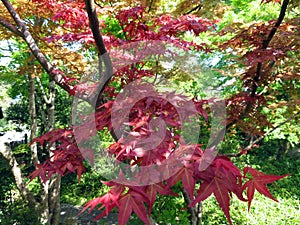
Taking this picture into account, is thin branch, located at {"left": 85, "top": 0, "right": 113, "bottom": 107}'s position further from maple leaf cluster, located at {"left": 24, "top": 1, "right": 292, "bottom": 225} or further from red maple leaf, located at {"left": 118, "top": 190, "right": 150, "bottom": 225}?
red maple leaf, located at {"left": 118, "top": 190, "right": 150, "bottom": 225}

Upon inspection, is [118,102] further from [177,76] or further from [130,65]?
[177,76]

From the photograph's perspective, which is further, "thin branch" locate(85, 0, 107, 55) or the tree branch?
the tree branch

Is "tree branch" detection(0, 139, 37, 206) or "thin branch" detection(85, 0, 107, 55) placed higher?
"thin branch" detection(85, 0, 107, 55)

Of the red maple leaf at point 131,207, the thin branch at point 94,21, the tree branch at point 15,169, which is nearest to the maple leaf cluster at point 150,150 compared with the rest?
the red maple leaf at point 131,207

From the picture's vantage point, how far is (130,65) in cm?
310

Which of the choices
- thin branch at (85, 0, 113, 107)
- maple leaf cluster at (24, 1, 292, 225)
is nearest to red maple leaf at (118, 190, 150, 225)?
maple leaf cluster at (24, 1, 292, 225)

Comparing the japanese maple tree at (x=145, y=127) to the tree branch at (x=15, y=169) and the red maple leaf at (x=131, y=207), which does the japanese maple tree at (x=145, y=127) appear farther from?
the tree branch at (x=15, y=169)

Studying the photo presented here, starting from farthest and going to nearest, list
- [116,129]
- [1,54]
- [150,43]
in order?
1. [1,54]
2. [150,43]
3. [116,129]

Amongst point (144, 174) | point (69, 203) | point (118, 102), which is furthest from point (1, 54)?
point (144, 174)

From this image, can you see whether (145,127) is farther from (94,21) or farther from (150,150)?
(94,21)

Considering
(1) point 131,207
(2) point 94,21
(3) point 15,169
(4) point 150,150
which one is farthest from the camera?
(3) point 15,169

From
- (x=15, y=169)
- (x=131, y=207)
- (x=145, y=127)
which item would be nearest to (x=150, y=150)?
(x=145, y=127)

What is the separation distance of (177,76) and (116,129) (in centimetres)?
273

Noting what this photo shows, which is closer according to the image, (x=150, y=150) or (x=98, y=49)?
(x=150, y=150)
